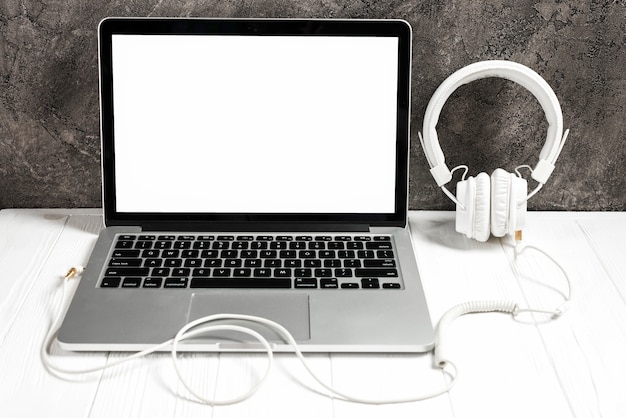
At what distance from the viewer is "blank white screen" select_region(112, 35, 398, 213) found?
3.27 feet

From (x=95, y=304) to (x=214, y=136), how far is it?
0.92ft

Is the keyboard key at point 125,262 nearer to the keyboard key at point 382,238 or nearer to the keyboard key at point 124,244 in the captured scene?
the keyboard key at point 124,244

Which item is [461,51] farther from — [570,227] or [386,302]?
[386,302]

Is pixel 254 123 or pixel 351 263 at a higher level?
pixel 254 123

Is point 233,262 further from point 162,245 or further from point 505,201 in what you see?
point 505,201

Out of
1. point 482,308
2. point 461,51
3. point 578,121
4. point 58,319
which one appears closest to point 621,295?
point 482,308

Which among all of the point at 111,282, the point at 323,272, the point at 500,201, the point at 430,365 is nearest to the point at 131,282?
the point at 111,282

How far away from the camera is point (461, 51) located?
1062 millimetres

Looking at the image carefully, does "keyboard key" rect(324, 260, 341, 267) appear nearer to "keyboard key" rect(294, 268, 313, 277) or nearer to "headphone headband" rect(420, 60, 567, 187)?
"keyboard key" rect(294, 268, 313, 277)

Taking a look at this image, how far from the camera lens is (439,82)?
108 centimetres

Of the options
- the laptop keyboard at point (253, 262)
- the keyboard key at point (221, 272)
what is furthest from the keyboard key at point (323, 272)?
the keyboard key at point (221, 272)

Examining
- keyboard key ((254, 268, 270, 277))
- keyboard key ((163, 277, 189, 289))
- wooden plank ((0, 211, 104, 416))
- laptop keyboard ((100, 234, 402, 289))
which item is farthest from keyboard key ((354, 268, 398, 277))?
wooden plank ((0, 211, 104, 416))

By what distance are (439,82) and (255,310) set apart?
0.44 m

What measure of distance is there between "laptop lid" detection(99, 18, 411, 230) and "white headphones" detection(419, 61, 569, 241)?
0.05 metres
